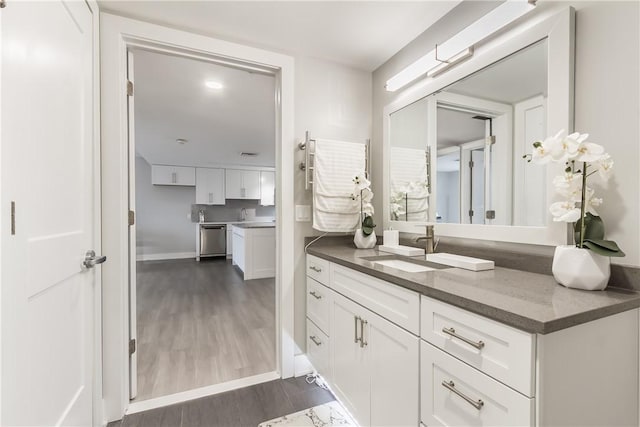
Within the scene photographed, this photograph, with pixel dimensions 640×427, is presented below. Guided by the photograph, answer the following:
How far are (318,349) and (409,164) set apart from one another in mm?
1396

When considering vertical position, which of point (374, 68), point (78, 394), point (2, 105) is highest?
point (374, 68)

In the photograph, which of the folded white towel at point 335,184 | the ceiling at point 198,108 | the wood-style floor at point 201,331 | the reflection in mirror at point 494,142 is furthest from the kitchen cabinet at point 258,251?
the reflection in mirror at point 494,142

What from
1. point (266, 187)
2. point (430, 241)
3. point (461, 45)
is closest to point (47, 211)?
point (430, 241)

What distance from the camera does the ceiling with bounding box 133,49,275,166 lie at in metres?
2.33

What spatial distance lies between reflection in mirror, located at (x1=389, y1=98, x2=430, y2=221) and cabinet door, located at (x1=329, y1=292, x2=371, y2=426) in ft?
2.70

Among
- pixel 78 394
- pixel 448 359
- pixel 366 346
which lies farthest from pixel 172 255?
pixel 448 359

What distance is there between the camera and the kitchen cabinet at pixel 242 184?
23.5ft

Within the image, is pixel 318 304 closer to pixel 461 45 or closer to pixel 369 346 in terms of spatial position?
pixel 369 346

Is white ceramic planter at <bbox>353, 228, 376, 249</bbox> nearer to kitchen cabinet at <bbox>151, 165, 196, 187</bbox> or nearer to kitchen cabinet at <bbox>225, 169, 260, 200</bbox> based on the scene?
kitchen cabinet at <bbox>225, 169, 260, 200</bbox>

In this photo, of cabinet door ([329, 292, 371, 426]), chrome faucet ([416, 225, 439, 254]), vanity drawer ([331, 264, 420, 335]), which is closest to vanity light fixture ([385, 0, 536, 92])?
chrome faucet ([416, 225, 439, 254])

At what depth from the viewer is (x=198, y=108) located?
318 centimetres

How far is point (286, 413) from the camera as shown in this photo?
162 cm

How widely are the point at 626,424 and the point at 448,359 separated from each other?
568 mm

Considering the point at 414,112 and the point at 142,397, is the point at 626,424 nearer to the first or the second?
the point at 414,112
